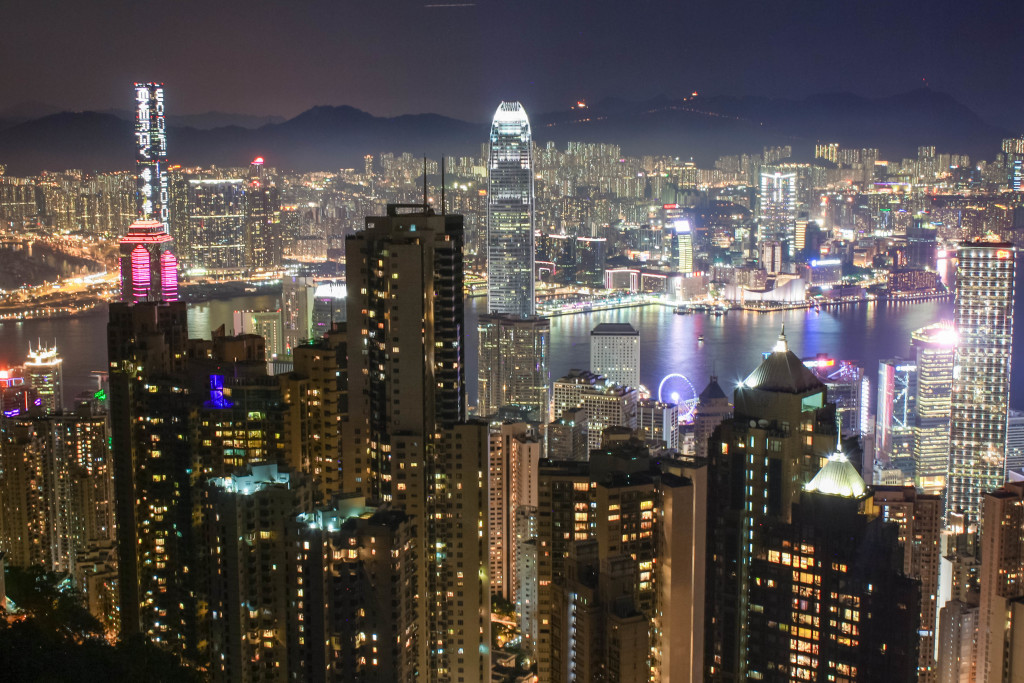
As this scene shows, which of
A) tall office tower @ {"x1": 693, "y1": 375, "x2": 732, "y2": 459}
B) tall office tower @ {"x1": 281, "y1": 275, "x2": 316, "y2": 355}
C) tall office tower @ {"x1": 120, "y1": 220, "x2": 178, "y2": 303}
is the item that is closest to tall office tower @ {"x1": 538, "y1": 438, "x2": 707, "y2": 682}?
tall office tower @ {"x1": 693, "y1": 375, "x2": 732, "y2": 459}

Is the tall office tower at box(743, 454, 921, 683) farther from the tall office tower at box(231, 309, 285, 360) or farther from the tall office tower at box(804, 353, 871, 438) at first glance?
the tall office tower at box(231, 309, 285, 360)

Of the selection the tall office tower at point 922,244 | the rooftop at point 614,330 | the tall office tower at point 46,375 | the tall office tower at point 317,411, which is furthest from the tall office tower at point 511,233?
the tall office tower at point 317,411

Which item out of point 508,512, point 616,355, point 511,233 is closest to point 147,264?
point 511,233

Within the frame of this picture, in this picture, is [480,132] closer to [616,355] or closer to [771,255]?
[616,355]

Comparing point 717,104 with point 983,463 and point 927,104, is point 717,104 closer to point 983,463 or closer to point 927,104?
point 927,104

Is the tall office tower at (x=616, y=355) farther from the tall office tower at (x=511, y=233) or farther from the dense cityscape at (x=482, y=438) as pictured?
the tall office tower at (x=511, y=233)

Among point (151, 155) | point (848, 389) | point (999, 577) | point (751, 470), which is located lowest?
point (999, 577)
